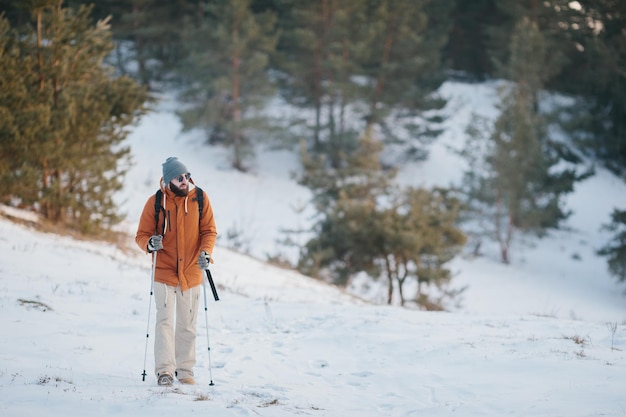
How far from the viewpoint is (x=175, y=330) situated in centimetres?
598

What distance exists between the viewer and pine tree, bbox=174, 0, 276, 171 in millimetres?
32438

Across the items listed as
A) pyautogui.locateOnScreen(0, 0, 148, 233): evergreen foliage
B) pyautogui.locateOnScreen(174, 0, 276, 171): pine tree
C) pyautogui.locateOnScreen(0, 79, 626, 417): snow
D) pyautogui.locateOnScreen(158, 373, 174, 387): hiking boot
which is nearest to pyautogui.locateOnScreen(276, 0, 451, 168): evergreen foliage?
pyautogui.locateOnScreen(174, 0, 276, 171): pine tree

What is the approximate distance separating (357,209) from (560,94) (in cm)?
2876

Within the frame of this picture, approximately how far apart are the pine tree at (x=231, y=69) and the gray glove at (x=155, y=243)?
90.5 feet

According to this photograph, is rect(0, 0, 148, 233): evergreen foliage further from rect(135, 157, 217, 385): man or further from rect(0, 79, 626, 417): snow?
rect(135, 157, 217, 385): man

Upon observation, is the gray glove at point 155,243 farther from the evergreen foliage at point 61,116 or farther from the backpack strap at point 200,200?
the evergreen foliage at point 61,116

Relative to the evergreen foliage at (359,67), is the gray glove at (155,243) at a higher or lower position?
lower

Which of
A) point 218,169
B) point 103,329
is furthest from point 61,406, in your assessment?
point 218,169

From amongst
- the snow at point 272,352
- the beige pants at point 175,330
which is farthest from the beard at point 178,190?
the snow at point 272,352

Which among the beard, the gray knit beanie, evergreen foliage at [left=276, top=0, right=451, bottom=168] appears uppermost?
evergreen foliage at [left=276, top=0, right=451, bottom=168]

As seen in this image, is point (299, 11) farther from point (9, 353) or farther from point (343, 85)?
point (9, 353)

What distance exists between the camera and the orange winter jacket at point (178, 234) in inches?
224

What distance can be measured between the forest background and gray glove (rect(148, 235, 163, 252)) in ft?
40.8

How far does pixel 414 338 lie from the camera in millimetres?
7945
